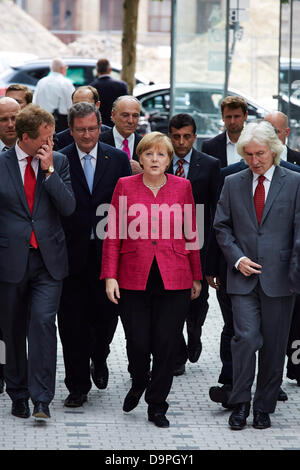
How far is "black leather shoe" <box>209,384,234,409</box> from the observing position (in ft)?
25.0

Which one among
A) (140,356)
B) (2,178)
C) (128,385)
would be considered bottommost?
(128,385)

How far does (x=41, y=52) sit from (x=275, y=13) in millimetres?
33001

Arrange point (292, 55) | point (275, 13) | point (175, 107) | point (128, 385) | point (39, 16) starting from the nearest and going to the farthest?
point (128, 385) < point (292, 55) < point (175, 107) < point (275, 13) < point (39, 16)

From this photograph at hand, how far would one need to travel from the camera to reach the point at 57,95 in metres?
17.9

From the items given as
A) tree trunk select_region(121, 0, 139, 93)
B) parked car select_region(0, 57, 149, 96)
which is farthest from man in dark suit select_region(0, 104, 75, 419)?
parked car select_region(0, 57, 149, 96)

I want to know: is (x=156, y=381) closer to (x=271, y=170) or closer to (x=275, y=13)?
(x=271, y=170)

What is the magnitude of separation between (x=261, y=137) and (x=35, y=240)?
1.60 metres

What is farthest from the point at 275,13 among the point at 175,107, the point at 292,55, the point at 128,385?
the point at 128,385

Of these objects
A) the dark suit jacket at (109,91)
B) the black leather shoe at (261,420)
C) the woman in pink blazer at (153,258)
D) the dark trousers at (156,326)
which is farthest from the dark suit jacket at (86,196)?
the dark suit jacket at (109,91)

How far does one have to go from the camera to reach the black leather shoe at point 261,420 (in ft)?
23.5

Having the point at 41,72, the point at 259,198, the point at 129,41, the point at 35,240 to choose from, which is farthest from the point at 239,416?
the point at 41,72

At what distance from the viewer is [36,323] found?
716cm

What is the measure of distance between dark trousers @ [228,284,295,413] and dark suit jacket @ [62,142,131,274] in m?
1.10

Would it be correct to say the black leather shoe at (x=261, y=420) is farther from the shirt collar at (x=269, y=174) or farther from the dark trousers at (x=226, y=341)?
the shirt collar at (x=269, y=174)
